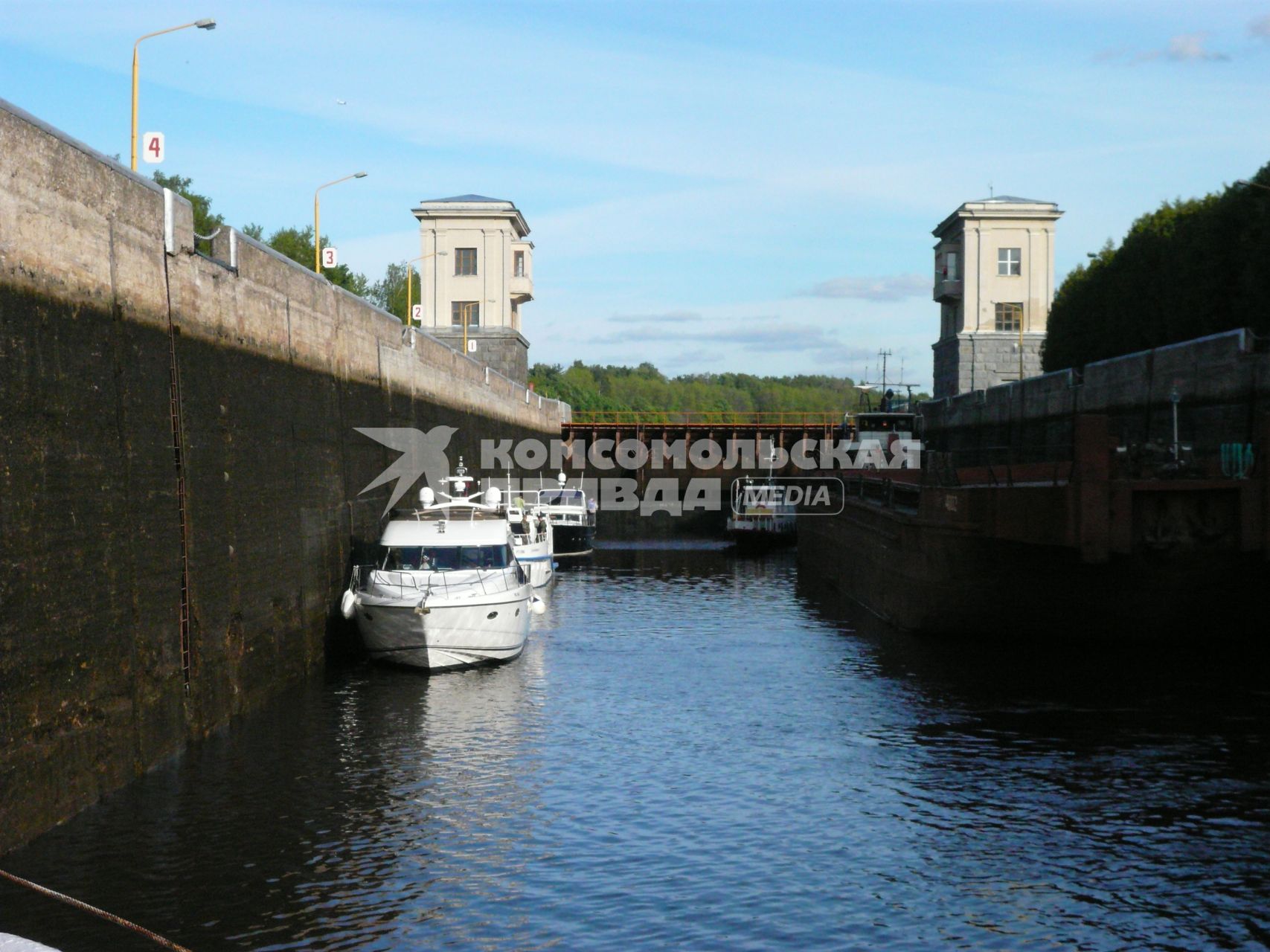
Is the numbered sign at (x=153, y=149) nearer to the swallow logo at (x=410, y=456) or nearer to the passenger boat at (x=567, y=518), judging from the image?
the swallow logo at (x=410, y=456)

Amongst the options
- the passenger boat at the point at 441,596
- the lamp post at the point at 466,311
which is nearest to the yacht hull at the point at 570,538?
the passenger boat at the point at 441,596

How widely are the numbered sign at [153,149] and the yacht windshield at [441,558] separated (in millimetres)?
8657

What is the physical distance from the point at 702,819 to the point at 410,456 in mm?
23083

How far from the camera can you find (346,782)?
17.9 m

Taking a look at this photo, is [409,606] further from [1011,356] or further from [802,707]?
[1011,356]

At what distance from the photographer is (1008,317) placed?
85188 mm

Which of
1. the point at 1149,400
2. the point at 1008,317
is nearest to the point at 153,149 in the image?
the point at 1149,400

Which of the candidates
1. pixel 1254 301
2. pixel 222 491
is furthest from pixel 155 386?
pixel 1254 301

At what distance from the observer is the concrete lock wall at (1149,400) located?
32.7 meters

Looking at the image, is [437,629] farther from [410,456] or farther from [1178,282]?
[1178,282]

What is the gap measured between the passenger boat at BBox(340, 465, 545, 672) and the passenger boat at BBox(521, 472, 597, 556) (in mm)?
23954

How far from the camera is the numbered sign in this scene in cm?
2441

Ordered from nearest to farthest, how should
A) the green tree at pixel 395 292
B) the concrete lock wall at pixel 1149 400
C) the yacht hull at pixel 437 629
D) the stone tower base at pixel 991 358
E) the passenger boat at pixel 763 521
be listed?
1. the yacht hull at pixel 437 629
2. the concrete lock wall at pixel 1149 400
3. the passenger boat at pixel 763 521
4. the stone tower base at pixel 991 358
5. the green tree at pixel 395 292

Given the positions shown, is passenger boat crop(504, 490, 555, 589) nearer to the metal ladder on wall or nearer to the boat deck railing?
the boat deck railing
